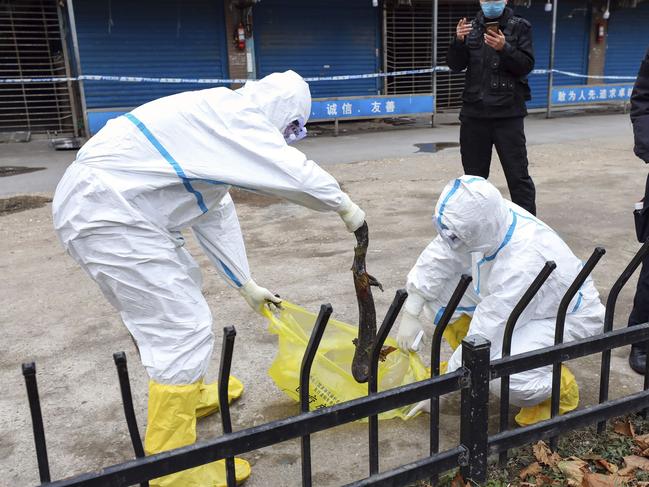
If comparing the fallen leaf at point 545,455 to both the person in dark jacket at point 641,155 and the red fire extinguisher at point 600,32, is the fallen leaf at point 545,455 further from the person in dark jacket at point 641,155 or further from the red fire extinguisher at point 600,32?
the red fire extinguisher at point 600,32

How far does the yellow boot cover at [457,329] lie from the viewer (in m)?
2.77

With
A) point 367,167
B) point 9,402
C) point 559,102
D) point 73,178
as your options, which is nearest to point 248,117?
point 73,178

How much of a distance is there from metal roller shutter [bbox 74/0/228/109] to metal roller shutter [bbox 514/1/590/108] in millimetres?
8511

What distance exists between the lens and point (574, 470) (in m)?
2.19

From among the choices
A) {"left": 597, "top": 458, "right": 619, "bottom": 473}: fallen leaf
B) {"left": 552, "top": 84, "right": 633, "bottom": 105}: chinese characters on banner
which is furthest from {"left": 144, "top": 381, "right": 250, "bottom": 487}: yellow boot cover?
{"left": 552, "top": 84, "right": 633, "bottom": 105}: chinese characters on banner

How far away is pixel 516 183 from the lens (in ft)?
14.5

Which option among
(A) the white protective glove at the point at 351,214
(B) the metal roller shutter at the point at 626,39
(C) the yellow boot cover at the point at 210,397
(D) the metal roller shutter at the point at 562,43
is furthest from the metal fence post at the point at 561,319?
(B) the metal roller shutter at the point at 626,39

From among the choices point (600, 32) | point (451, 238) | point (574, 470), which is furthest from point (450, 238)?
point (600, 32)

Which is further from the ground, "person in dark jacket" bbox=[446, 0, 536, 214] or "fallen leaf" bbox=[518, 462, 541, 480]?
"person in dark jacket" bbox=[446, 0, 536, 214]

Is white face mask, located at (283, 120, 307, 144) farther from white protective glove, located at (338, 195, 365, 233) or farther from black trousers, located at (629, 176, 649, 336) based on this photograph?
black trousers, located at (629, 176, 649, 336)

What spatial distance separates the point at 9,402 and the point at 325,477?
1563 millimetres

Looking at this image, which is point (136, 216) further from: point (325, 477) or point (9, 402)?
point (9, 402)

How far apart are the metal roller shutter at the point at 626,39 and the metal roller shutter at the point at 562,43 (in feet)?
2.99

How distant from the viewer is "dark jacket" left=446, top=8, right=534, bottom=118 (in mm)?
4355
